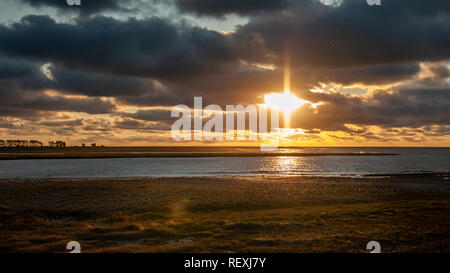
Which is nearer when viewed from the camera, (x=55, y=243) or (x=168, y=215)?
(x=55, y=243)

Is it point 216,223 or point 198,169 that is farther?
point 198,169

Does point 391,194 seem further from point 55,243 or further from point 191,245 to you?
point 55,243

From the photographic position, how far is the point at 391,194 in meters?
30.9

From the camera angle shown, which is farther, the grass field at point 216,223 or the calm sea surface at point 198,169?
the calm sea surface at point 198,169

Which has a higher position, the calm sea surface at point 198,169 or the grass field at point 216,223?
the grass field at point 216,223

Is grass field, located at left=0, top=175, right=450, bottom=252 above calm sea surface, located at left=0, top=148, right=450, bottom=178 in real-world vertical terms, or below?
above

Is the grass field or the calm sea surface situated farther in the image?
the calm sea surface
